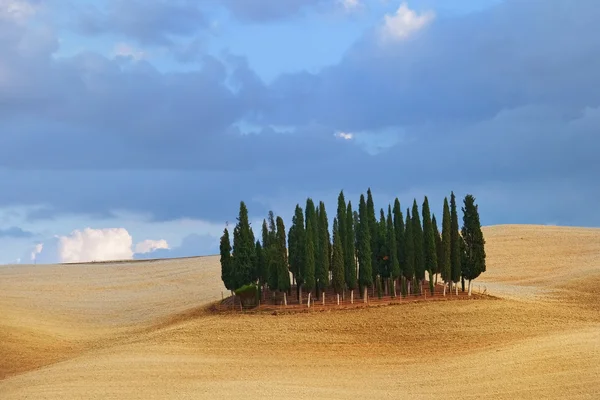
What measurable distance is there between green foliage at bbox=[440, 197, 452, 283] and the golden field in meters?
4.31

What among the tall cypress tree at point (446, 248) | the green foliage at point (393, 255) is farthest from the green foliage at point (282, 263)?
the tall cypress tree at point (446, 248)

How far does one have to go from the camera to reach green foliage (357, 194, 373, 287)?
208 ft

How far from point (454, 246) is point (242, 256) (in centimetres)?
1786

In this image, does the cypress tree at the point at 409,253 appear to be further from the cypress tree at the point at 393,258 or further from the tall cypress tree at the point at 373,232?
the tall cypress tree at the point at 373,232

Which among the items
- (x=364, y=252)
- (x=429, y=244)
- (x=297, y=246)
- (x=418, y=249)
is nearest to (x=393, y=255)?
(x=418, y=249)

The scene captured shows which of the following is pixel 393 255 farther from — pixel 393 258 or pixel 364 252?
pixel 364 252

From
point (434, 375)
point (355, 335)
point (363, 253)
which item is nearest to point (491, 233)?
point (363, 253)

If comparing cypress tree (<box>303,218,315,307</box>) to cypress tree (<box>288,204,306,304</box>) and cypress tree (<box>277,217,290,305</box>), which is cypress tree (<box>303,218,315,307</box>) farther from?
cypress tree (<box>277,217,290,305</box>)

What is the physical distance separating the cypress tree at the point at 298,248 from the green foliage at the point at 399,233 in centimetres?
823

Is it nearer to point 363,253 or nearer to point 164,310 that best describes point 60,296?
point 164,310

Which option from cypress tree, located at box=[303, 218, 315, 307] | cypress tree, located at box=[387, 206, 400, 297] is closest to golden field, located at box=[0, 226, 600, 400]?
cypress tree, located at box=[303, 218, 315, 307]

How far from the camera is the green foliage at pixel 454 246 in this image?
6397 cm

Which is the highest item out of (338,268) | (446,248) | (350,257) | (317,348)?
(446,248)

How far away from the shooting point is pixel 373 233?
2670 inches
